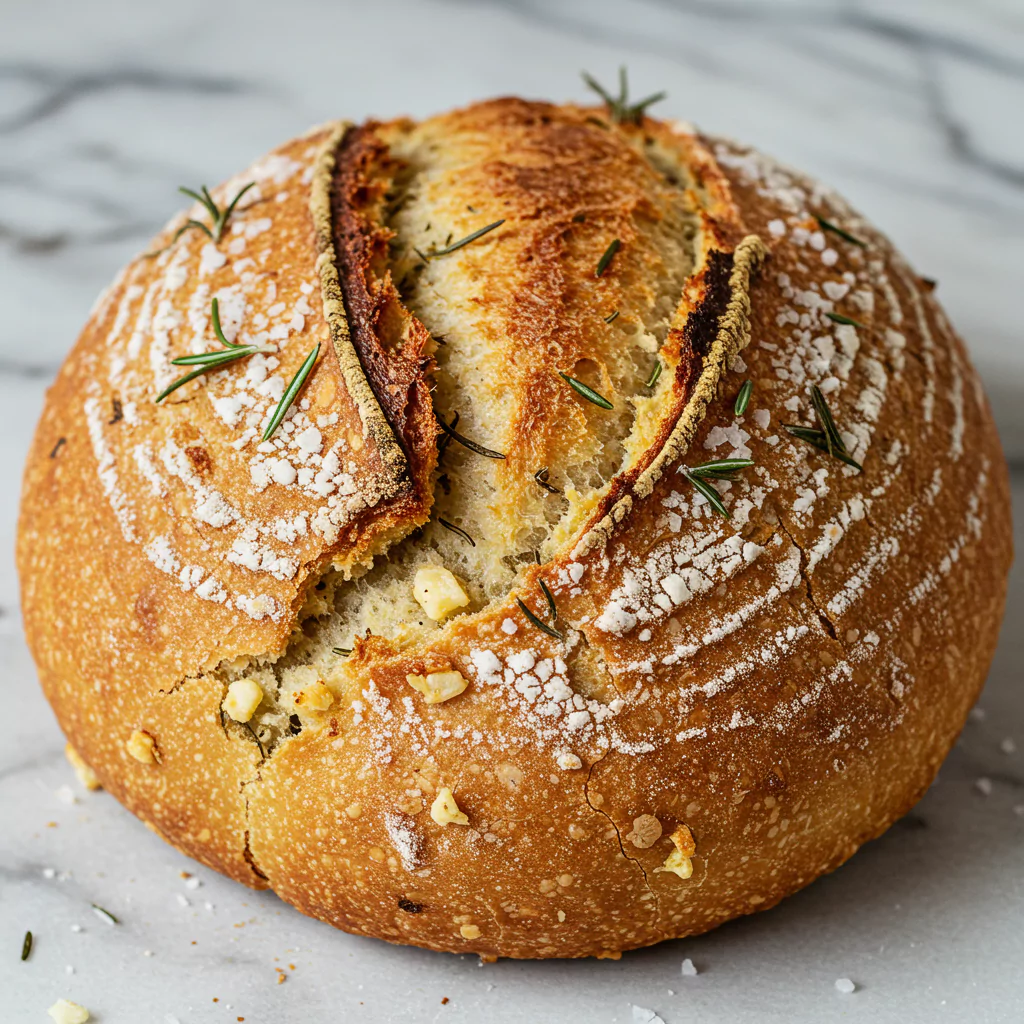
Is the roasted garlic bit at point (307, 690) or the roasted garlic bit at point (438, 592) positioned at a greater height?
the roasted garlic bit at point (438, 592)

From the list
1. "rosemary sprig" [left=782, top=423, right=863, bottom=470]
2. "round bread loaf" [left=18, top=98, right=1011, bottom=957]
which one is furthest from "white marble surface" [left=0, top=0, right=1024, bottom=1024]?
"rosemary sprig" [left=782, top=423, right=863, bottom=470]

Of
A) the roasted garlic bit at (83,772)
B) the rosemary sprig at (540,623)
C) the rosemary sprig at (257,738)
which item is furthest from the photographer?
the roasted garlic bit at (83,772)

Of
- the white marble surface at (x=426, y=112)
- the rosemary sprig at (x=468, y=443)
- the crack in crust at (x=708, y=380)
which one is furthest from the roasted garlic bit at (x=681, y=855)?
the rosemary sprig at (x=468, y=443)

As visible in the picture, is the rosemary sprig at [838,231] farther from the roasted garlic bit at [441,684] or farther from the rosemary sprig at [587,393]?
the roasted garlic bit at [441,684]

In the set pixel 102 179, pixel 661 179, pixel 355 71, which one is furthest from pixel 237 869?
pixel 355 71

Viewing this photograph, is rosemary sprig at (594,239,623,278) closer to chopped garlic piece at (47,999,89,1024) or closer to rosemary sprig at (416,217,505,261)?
rosemary sprig at (416,217,505,261)

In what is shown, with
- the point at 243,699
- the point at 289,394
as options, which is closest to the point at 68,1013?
the point at 243,699

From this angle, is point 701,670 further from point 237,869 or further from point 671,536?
point 237,869
